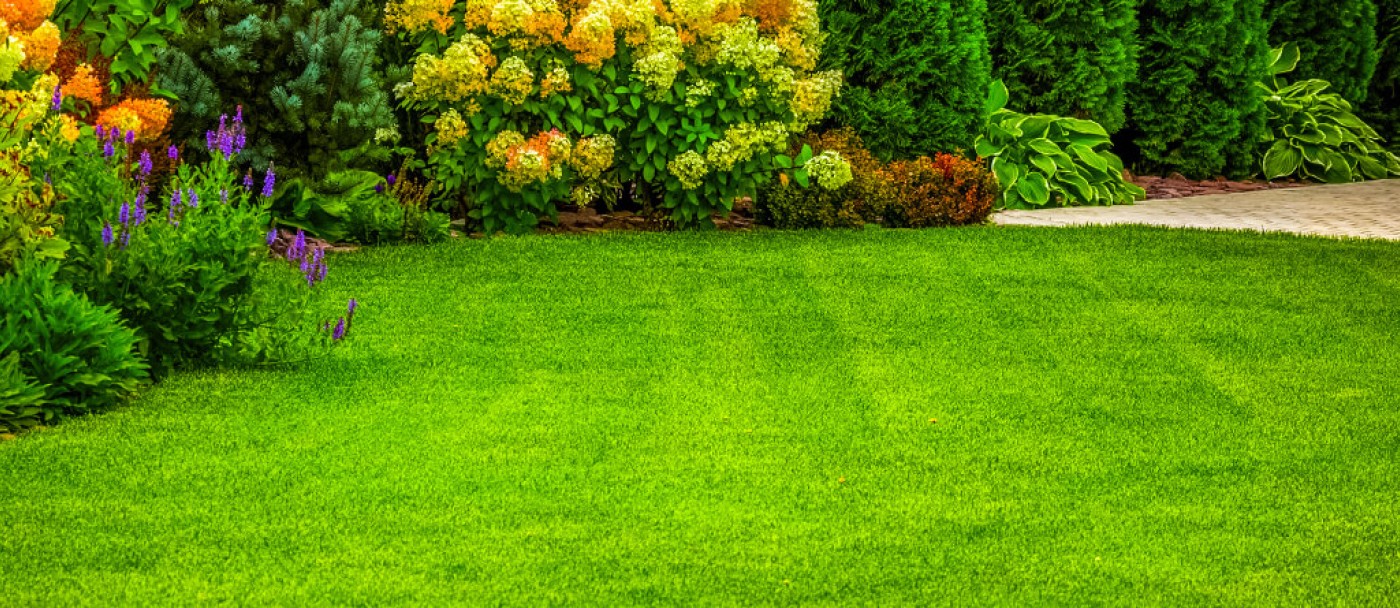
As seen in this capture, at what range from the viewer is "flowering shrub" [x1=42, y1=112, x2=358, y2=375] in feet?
19.4

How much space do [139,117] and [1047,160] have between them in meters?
6.67

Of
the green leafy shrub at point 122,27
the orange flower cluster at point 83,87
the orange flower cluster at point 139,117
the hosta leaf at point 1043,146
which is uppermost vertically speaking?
the green leafy shrub at point 122,27

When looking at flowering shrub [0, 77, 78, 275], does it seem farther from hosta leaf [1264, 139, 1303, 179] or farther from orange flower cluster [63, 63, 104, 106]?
hosta leaf [1264, 139, 1303, 179]

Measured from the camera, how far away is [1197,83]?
13062mm

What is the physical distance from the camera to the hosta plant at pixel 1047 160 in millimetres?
11523

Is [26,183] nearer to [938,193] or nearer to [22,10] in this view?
[22,10]

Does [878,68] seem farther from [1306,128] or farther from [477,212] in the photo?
[1306,128]

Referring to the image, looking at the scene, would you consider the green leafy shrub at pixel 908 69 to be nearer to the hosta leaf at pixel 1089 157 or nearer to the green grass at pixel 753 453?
the hosta leaf at pixel 1089 157

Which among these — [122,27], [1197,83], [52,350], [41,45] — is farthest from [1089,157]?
[52,350]

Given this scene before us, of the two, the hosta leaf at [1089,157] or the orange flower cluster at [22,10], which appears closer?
the orange flower cluster at [22,10]

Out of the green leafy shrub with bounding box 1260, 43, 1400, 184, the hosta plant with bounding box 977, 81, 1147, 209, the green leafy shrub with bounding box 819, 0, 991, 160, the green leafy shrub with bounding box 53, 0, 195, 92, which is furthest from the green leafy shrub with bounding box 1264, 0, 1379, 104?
the green leafy shrub with bounding box 53, 0, 195, 92

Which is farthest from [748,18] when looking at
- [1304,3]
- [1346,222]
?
[1304,3]

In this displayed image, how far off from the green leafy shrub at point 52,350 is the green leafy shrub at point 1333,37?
11150 millimetres

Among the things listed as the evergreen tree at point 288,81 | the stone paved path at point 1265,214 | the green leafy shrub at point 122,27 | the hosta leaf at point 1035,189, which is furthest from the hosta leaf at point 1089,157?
the green leafy shrub at point 122,27
